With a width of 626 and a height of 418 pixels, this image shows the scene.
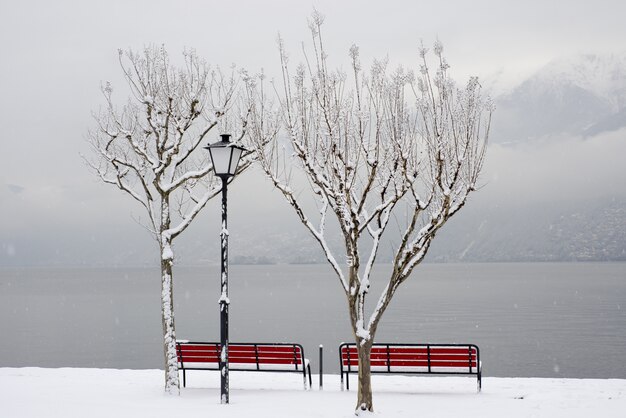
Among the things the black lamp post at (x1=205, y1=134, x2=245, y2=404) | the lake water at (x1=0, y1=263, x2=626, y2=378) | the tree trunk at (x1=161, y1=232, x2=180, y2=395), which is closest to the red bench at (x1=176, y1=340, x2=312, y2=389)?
the tree trunk at (x1=161, y1=232, x2=180, y2=395)

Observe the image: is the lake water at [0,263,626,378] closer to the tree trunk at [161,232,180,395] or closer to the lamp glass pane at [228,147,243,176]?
the tree trunk at [161,232,180,395]

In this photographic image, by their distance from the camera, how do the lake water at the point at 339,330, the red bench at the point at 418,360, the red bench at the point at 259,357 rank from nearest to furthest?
1. the red bench at the point at 418,360
2. the red bench at the point at 259,357
3. the lake water at the point at 339,330

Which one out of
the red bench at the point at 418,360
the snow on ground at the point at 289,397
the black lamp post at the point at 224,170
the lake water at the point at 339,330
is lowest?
the lake water at the point at 339,330

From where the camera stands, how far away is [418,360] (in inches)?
579

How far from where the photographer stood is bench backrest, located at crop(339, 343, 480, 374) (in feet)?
47.3

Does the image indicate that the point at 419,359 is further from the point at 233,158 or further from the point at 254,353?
the point at 233,158

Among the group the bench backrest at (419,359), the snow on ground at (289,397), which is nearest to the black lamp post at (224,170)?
the snow on ground at (289,397)

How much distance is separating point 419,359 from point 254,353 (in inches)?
156

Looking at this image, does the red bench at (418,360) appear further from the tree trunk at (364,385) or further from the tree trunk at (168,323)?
the tree trunk at (168,323)

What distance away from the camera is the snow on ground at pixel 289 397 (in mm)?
11352

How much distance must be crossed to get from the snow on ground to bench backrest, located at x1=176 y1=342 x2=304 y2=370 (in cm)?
64

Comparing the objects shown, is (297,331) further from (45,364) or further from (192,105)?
(192,105)

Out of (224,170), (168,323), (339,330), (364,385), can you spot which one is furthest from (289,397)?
(339,330)

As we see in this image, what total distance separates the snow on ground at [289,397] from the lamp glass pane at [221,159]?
4.39m
